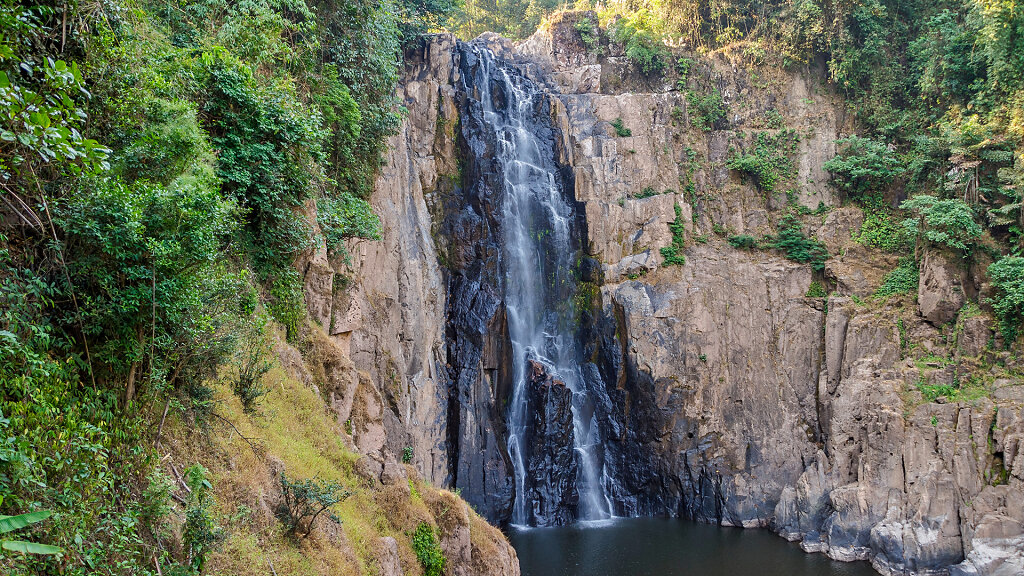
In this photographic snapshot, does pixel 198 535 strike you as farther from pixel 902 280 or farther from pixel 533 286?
pixel 902 280

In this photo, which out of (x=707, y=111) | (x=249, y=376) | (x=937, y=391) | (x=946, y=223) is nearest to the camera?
(x=249, y=376)

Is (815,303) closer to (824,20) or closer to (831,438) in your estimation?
(831,438)

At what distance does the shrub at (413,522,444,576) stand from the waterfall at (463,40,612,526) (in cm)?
1263

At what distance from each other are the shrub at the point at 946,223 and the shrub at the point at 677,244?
8627 mm

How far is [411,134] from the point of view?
25.3 metres

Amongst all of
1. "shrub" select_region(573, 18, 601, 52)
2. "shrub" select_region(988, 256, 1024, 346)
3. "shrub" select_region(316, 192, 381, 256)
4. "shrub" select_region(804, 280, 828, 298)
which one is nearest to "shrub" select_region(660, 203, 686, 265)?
"shrub" select_region(804, 280, 828, 298)

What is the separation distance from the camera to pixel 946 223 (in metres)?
22.1

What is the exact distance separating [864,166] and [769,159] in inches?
159

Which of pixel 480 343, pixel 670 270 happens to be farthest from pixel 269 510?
pixel 670 270

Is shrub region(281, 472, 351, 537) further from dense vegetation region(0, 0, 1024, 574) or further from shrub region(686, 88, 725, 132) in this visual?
shrub region(686, 88, 725, 132)

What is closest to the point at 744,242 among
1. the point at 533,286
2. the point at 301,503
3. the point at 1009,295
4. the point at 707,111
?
the point at 707,111

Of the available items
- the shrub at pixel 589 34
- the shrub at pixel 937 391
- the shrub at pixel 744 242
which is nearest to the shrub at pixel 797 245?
the shrub at pixel 744 242

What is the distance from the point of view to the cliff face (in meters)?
19.4

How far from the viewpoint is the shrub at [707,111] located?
2998 centimetres
